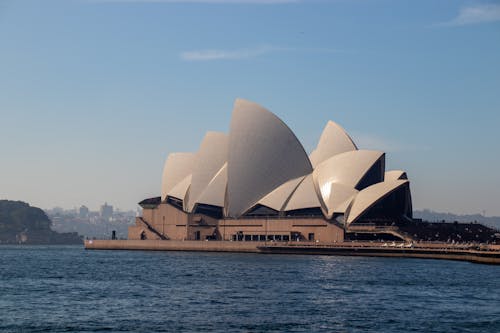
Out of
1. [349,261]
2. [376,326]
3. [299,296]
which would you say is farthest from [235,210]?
[376,326]

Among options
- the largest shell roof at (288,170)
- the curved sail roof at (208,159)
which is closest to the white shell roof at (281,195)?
the largest shell roof at (288,170)

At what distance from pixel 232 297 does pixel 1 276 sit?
24622 mm

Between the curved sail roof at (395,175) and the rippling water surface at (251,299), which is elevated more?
the curved sail roof at (395,175)

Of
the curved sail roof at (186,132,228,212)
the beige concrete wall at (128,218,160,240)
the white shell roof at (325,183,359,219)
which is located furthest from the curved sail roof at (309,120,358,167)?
the beige concrete wall at (128,218,160,240)

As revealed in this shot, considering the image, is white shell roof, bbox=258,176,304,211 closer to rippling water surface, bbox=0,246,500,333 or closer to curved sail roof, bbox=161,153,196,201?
curved sail roof, bbox=161,153,196,201

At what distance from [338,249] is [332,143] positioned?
16705 mm

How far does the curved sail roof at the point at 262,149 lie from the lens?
346ft

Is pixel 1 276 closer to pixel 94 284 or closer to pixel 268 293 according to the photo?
pixel 94 284

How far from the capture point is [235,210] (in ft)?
366

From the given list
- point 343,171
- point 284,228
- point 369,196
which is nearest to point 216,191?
point 284,228

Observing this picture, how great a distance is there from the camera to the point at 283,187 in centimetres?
10775

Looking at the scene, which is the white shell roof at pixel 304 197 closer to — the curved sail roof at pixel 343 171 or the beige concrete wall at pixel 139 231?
the curved sail roof at pixel 343 171

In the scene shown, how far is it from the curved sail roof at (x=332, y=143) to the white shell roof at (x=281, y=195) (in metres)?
4.40

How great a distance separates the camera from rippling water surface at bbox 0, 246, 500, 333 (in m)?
37.6
